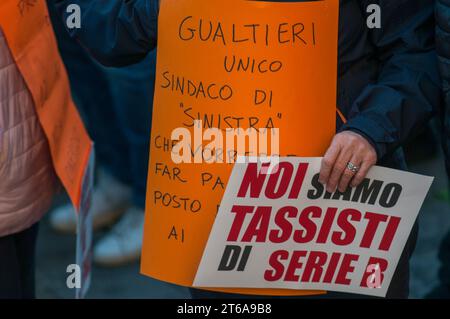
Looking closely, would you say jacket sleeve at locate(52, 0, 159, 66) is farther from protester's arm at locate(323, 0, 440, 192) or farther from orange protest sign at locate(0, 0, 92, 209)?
protester's arm at locate(323, 0, 440, 192)

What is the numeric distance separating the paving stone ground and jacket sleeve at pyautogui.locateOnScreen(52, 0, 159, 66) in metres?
1.45

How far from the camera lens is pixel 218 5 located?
205cm

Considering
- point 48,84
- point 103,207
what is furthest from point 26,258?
point 103,207

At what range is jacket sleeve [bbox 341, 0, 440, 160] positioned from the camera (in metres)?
2.09

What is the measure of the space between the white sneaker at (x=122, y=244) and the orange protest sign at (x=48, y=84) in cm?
120

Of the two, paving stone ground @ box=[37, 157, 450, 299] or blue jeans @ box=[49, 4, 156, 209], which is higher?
blue jeans @ box=[49, 4, 156, 209]

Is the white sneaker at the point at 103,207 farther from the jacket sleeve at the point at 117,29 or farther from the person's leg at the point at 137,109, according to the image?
the jacket sleeve at the point at 117,29

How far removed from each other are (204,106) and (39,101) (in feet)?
1.85

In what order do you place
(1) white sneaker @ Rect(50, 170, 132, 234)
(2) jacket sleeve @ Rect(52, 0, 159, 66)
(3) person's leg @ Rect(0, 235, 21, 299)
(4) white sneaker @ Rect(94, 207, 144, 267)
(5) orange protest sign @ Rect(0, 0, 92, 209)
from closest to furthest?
(2) jacket sleeve @ Rect(52, 0, 159, 66) → (5) orange protest sign @ Rect(0, 0, 92, 209) → (3) person's leg @ Rect(0, 235, 21, 299) → (4) white sneaker @ Rect(94, 207, 144, 267) → (1) white sneaker @ Rect(50, 170, 132, 234)

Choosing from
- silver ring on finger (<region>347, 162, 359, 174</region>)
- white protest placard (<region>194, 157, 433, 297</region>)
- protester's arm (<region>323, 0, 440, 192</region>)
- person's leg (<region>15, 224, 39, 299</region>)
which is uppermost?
protester's arm (<region>323, 0, 440, 192</region>)

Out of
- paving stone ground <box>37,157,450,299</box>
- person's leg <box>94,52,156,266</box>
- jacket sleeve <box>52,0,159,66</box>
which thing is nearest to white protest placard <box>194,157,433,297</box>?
jacket sleeve <box>52,0,159,66</box>

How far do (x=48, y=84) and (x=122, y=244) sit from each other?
4.88ft

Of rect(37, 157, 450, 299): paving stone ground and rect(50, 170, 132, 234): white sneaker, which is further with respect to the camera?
rect(50, 170, 132, 234): white sneaker

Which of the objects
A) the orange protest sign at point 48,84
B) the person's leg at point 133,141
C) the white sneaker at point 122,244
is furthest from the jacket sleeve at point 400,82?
the white sneaker at point 122,244
